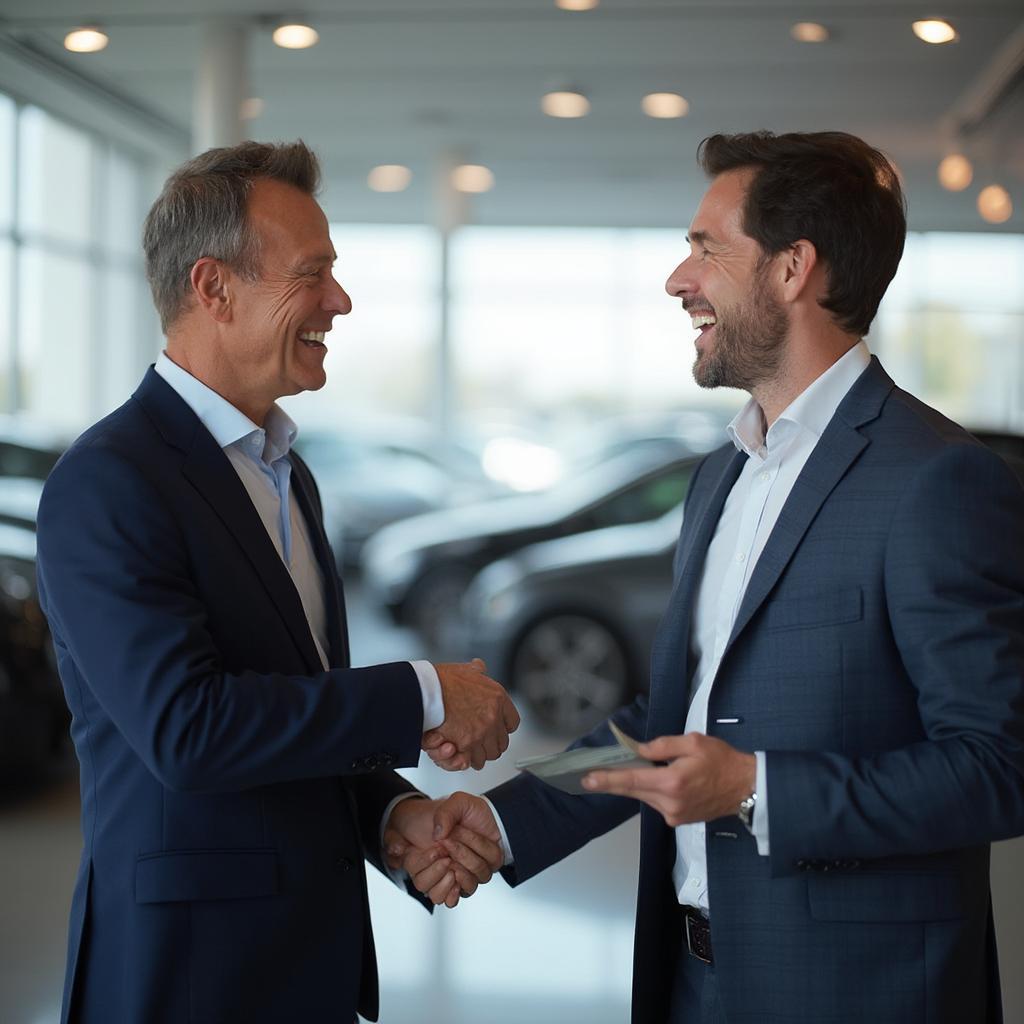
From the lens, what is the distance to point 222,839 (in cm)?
188

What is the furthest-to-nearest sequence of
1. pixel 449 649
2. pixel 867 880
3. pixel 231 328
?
pixel 449 649, pixel 231 328, pixel 867 880

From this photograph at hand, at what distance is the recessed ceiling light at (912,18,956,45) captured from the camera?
8430mm

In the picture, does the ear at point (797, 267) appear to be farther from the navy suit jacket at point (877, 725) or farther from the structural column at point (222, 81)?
the structural column at point (222, 81)

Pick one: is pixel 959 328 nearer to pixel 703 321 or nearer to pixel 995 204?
pixel 995 204

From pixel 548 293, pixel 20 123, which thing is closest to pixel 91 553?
pixel 20 123

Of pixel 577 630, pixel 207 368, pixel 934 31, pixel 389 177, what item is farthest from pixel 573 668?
pixel 389 177

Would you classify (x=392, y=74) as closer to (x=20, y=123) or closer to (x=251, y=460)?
(x=20, y=123)

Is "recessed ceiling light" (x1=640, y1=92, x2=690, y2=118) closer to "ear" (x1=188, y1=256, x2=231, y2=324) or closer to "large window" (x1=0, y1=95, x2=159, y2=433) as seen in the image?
"large window" (x1=0, y1=95, x2=159, y2=433)

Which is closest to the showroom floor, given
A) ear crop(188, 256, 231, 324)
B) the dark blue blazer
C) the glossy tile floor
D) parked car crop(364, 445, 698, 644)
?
the glossy tile floor

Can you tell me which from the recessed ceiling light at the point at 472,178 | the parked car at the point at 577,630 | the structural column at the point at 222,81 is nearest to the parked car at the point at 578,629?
the parked car at the point at 577,630

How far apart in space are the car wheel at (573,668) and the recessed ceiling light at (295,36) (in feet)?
15.1

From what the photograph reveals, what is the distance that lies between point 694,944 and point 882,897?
1.19ft

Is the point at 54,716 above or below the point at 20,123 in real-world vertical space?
below

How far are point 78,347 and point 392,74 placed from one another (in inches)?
233
